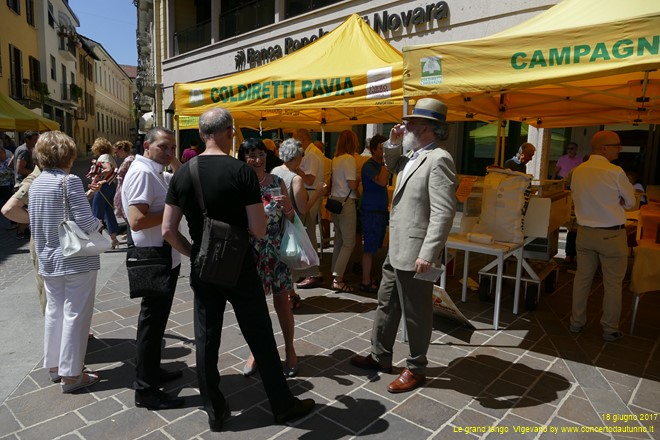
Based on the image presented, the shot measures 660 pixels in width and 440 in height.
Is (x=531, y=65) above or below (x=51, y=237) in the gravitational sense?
above

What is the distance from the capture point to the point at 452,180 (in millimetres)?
2885

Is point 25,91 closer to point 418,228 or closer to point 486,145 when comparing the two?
point 486,145

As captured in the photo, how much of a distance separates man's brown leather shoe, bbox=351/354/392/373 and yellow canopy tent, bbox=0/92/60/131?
36.9ft

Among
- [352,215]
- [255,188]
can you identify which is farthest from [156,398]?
[352,215]

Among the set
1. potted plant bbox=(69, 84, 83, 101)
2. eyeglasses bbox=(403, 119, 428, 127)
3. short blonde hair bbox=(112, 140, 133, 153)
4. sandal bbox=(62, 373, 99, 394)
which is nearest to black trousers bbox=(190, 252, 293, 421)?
sandal bbox=(62, 373, 99, 394)

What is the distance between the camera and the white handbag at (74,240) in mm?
2834

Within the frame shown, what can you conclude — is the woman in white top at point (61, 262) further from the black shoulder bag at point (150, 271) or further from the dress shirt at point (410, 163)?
the dress shirt at point (410, 163)

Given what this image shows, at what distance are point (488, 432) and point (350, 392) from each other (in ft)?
2.94

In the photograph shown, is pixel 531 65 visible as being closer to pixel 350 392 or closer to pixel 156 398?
pixel 350 392

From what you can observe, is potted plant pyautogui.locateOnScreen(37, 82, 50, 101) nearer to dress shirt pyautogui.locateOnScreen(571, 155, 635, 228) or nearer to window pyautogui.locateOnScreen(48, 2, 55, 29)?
window pyautogui.locateOnScreen(48, 2, 55, 29)

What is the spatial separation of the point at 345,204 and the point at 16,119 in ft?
33.1

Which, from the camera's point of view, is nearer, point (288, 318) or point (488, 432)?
point (488, 432)

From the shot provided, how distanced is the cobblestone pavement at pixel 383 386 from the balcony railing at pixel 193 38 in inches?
629

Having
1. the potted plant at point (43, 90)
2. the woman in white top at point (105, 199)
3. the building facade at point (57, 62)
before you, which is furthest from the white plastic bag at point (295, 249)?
the building facade at point (57, 62)
